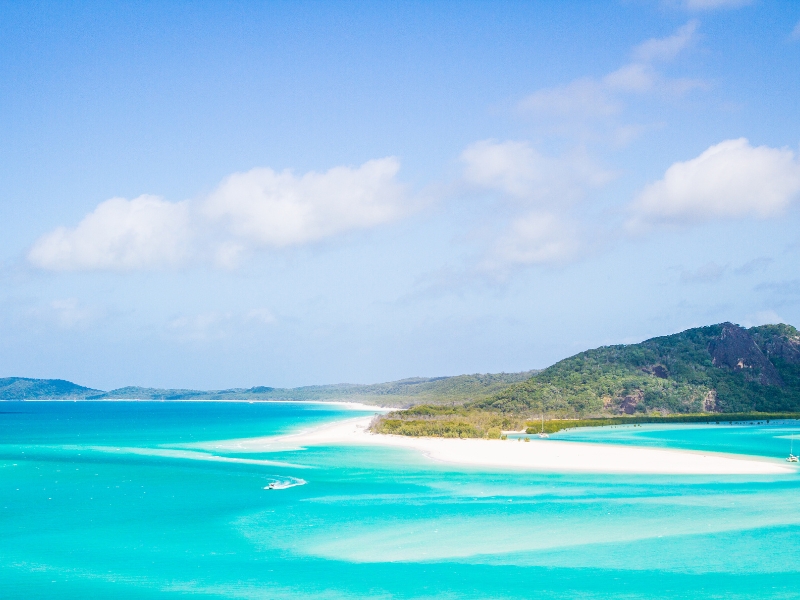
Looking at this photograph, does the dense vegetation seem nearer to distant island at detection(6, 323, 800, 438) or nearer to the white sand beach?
distant island at detection(6, 323, 800, 438)

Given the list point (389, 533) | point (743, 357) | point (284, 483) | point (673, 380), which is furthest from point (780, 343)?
point (389, 533)

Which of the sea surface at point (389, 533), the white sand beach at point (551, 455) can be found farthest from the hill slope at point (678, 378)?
the sea surface at point (389, 533)

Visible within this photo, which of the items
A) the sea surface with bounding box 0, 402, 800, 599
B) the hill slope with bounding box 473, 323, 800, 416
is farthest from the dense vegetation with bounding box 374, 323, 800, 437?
the sea surface with bounding box 0, 402, 800, 599

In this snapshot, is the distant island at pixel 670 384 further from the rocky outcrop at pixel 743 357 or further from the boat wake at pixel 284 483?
the boat wake at pixel 284 483

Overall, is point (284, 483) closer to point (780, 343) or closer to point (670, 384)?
point (670, 384)

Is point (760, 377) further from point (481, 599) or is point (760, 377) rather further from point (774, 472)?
point (481, 599)
